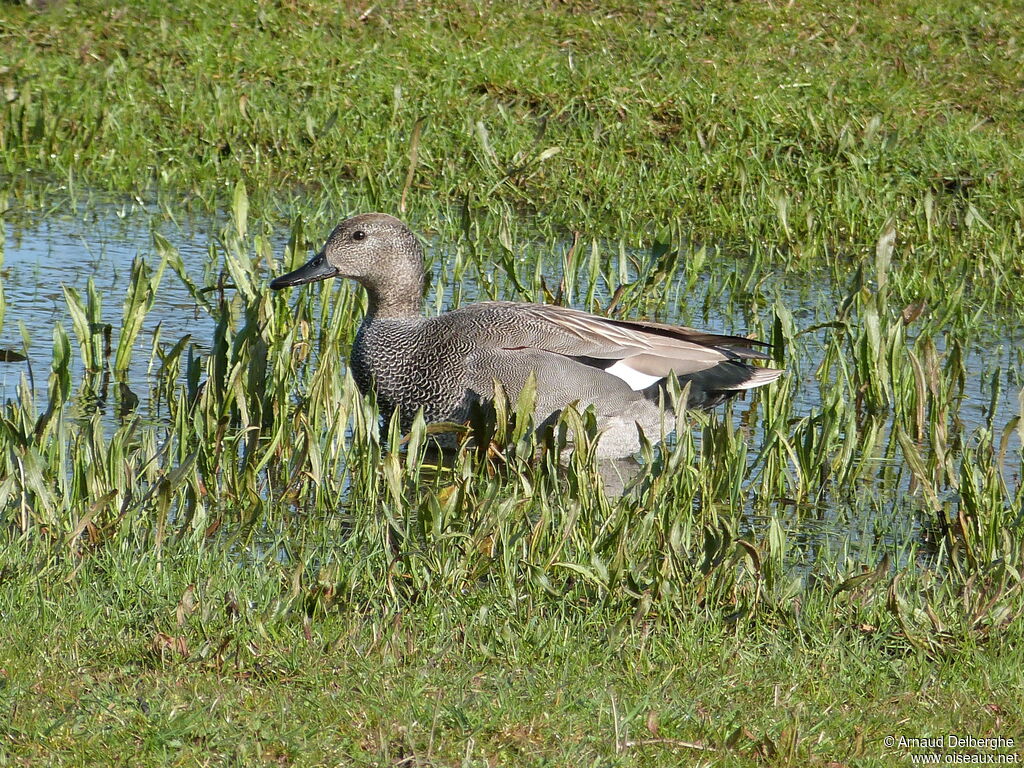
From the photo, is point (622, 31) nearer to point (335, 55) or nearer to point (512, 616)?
point (335, 55)

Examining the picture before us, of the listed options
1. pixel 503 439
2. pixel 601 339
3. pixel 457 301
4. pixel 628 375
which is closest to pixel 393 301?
pixel 457 301

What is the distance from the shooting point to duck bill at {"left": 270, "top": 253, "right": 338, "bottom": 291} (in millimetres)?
6215

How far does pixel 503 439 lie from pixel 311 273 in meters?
1.30

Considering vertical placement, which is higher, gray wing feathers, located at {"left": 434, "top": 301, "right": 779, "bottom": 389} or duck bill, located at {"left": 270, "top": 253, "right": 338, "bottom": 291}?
duck bill, located at {"left": 270, "top": 253, "right": 338, "bottom": 291}

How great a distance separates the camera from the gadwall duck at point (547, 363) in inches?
237

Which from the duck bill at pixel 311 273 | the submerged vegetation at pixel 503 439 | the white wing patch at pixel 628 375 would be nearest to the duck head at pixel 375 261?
the duck bill at pixel 311 273

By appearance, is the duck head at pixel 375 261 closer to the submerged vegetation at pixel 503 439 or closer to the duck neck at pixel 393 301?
the duck neck at pixel 393 301

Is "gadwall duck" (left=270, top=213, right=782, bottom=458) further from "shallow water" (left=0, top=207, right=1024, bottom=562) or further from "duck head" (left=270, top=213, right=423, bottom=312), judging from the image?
"shallow water" (left=0, top=207, right=1024, bottom=562)

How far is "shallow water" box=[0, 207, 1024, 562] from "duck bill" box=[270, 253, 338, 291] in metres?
0.57

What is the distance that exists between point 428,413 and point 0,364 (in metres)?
1.80

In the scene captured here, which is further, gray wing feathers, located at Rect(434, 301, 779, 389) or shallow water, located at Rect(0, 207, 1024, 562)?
gray wing feathers, located at Rect(434, 301, 779, 389)

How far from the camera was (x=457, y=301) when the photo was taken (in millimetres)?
7125

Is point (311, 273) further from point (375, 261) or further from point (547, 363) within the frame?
point (547, 363)

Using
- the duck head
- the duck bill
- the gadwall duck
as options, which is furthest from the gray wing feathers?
the duck bill
